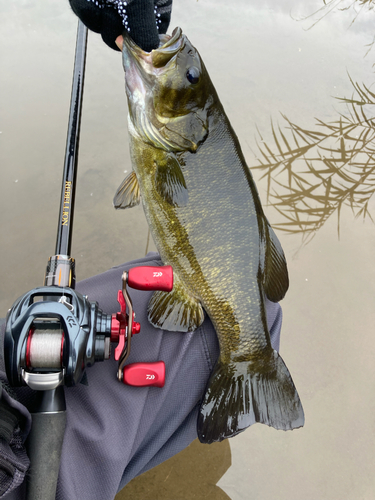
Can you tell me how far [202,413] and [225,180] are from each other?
78 centimetres

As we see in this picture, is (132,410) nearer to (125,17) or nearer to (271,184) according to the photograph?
(125,17)

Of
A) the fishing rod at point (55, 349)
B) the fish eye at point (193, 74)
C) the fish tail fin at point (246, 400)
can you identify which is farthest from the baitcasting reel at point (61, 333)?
the fish eye at point (193, 74)

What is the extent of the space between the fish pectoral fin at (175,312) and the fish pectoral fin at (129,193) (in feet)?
1.54

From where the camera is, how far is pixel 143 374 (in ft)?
3.42

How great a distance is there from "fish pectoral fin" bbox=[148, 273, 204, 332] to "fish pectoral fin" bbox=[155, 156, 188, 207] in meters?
0.33

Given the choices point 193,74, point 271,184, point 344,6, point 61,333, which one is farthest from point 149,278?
point 344,6

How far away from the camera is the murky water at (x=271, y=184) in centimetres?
149

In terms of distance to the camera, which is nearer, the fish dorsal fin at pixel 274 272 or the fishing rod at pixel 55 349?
the fishing rod at pixel 55 349

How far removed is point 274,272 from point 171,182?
49cm

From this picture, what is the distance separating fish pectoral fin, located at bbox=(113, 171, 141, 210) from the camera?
150 cm

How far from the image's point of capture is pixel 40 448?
0.88 m

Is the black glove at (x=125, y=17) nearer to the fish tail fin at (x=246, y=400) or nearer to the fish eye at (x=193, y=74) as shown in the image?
the fish eye at (x=193, y=74)

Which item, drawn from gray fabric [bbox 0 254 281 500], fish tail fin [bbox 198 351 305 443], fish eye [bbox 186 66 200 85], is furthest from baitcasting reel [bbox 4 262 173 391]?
fish eye [bbox 186 66 200 85]

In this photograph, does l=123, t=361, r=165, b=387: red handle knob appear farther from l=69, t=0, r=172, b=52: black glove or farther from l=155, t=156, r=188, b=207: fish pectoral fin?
l=69, t=0, r=172, b=52: black glove
